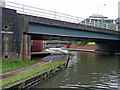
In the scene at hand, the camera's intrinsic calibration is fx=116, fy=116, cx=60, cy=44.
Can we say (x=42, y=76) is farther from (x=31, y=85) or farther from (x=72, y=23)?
(x=72, y=23)

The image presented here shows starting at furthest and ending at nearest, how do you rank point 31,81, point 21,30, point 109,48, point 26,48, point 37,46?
point 109,48 → point 37,46 → point 26,48 → point 21,30 → point 31,81

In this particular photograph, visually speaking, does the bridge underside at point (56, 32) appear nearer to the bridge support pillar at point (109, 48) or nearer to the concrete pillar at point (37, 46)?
the bridge support pillar at point (109, 48)

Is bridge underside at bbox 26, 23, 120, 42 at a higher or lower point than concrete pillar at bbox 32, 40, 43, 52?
higher

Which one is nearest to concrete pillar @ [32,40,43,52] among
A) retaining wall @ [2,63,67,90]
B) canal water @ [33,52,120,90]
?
canal water @ [33,52,120,90]

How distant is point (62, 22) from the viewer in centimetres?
1734

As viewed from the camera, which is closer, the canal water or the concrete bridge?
the canal water

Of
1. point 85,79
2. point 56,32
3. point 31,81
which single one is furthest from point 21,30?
point 85,79

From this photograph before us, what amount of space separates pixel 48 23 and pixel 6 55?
22.6 feet

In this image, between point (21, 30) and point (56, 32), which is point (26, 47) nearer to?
point (21, 30)

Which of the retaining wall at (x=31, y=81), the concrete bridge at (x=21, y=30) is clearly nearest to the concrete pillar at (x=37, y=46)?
the concrete bridge at (x=21, y=30)

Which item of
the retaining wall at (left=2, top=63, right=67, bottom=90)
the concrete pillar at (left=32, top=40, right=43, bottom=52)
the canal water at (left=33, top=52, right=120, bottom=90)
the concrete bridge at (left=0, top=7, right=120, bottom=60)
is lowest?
the canal water at (left=33, top=52, right=120, bottom=90)

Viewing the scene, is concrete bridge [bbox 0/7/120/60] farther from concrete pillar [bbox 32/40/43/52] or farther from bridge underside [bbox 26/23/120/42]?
concrete pillar [bbox 32/40/43/52]

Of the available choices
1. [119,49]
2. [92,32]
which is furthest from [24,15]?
[119,49]

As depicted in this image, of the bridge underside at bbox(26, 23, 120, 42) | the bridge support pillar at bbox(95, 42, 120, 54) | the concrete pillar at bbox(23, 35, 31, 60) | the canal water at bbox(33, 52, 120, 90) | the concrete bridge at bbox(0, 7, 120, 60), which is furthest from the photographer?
the bridge support pillar at bbox(95, 42, 120, 54)
